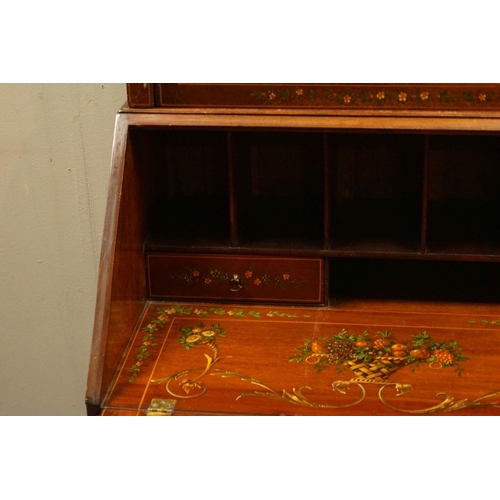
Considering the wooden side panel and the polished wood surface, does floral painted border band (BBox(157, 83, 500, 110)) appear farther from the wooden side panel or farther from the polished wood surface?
the polished wood surface

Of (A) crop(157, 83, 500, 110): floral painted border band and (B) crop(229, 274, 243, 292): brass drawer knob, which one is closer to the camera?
(A) crop(157, 83, 500, 110): floral painted border band

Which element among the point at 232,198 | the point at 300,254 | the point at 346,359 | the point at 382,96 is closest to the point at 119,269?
the point at 232,198

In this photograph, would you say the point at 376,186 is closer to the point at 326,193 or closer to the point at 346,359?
the point at 326,193

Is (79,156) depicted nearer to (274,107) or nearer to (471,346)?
(274,107)

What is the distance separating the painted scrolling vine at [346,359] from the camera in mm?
1832

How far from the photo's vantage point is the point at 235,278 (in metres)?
2.19

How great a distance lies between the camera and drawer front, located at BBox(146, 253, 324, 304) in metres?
2.16

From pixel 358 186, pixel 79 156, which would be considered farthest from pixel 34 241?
pixel 358 186

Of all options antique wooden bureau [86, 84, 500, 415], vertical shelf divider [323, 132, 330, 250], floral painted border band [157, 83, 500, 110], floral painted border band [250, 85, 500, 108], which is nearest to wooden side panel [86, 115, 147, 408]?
antique wooden bureau [86, 84, 500, 415]

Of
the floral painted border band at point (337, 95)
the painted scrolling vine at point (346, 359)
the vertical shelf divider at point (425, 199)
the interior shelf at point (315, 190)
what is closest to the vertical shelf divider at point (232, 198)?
the interior shelf at point (315, 190)

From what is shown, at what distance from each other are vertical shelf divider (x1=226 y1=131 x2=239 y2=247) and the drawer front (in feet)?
0.19

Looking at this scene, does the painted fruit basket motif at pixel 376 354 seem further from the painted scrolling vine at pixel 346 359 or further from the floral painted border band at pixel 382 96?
the floral painted border band at pixel 382 96

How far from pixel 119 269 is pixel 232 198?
1.13ft
